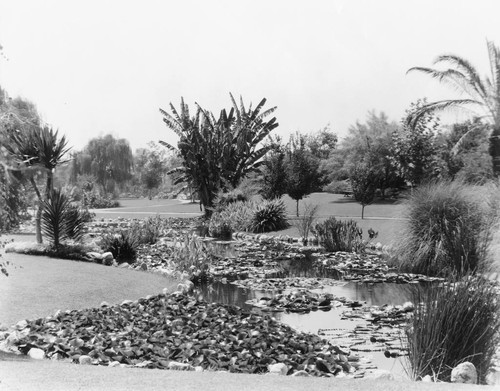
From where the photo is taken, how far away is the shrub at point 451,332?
6273 millimetres

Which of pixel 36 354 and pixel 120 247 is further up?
pixel 120 247

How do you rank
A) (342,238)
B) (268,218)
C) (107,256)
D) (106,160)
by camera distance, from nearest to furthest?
(107,256) → (342,238) → (268,218) → (106,160)

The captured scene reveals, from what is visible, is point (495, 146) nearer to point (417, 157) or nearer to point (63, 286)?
point (417, 157)

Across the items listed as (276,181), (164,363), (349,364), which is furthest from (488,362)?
(276,181)

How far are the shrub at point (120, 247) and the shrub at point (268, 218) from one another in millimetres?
11268

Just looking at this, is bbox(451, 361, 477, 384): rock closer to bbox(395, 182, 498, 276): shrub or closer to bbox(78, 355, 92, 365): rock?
bbox(78, 355, 92, 365): rock

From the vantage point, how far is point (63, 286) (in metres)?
11.4

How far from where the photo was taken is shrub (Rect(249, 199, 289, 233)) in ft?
90.4

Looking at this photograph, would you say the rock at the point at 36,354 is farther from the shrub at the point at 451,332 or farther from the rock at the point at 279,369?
the shrub at the point at 451,332

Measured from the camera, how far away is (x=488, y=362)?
21.4 feet

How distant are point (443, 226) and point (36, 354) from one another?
994 centimetres

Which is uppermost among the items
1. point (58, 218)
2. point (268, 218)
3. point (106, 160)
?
point (106, 160)

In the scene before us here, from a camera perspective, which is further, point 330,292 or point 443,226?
point 443,226

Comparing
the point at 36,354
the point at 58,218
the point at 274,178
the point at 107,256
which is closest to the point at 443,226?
the point at 107,256
